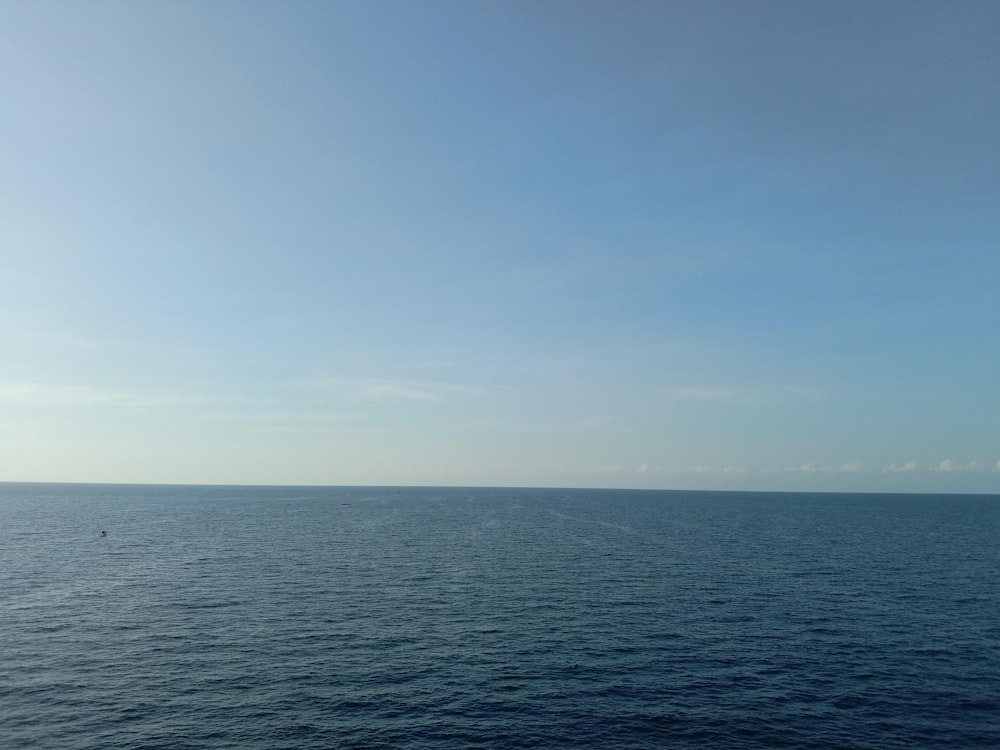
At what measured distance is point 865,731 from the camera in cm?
5031

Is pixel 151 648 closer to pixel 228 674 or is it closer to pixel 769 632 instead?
pixel 228 674

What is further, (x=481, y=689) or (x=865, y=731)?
(x=481, y=689)

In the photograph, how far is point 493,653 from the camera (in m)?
67.1

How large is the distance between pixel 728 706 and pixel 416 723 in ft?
88.0

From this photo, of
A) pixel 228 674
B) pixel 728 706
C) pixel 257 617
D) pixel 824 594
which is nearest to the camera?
pixel 728 706

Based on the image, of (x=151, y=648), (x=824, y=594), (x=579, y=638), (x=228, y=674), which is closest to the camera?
(x=228, y=674)

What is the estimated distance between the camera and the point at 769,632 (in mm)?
75875

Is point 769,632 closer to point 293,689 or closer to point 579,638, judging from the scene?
point 579,638

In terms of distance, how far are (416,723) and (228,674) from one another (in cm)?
2163

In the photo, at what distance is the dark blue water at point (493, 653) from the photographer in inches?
1967

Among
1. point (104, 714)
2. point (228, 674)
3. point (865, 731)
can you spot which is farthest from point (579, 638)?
point (104, 714)

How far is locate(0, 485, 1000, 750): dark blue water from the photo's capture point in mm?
49969


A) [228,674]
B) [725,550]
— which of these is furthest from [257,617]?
[725,550]

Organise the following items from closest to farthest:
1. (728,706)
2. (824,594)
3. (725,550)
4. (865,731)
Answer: (865,731) → (728,706) → (824,594) → (725,550)
